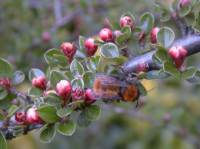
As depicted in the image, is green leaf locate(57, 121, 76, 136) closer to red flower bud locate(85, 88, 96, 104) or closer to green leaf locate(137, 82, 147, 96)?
red flower bud locate(85, 88, 96, 104)

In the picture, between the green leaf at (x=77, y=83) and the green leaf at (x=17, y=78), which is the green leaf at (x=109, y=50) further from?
the green leaf at (x=17, y=78)

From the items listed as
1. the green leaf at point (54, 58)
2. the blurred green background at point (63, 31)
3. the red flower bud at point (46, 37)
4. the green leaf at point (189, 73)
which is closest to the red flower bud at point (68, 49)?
the green leaf at point (54, 58)

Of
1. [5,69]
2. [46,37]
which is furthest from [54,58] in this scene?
[46,37]

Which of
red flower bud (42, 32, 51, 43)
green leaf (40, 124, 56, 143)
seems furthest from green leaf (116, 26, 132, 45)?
red flower bud (42, 32, 51, 43)

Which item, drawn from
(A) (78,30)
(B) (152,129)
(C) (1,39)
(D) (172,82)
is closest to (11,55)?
(C) (1,39)

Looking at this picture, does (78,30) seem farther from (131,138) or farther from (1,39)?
(131,138)
